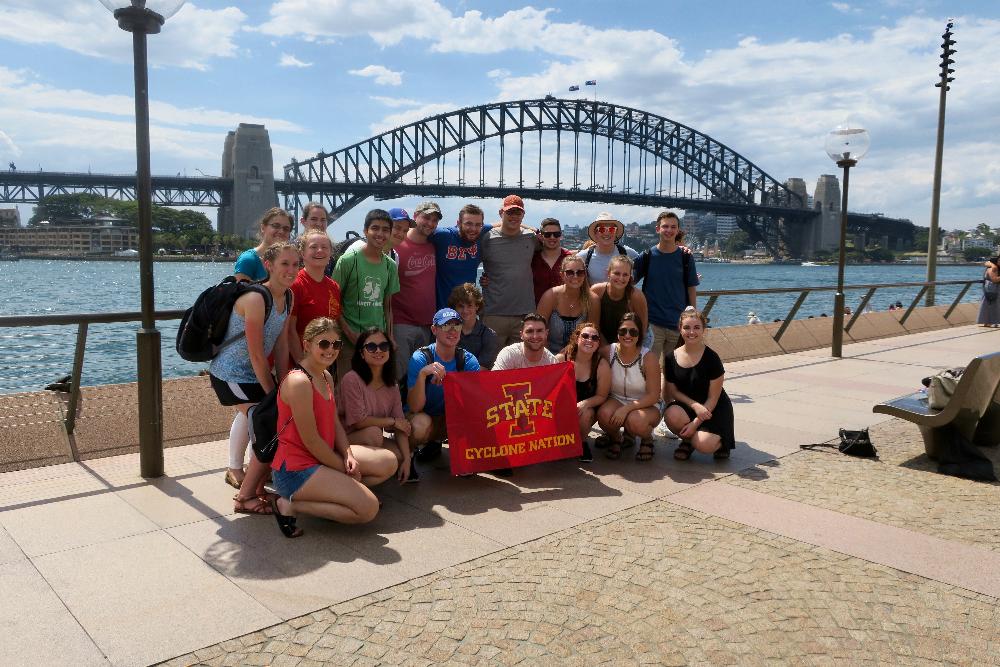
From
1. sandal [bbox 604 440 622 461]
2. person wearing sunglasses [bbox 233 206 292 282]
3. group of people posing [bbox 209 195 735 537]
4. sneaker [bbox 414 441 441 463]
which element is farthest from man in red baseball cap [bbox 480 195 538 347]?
person wearing sunglasses [bbox 233 206 292 282]

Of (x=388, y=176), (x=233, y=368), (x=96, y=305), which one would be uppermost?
(x=388, y=176)

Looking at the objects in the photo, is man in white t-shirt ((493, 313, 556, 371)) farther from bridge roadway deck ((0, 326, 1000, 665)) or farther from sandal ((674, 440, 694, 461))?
sandal ((674, 440, 694, 461))

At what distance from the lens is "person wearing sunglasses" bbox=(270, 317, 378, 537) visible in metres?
3.99

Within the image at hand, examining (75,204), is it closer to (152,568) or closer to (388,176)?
(388,176)

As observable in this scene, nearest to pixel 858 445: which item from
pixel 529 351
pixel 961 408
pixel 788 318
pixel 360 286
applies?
pixel 961 408

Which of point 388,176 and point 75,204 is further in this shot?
point 75,204

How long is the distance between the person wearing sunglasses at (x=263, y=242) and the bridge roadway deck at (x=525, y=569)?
1284 millimetres

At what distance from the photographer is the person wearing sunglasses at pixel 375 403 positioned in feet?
15.1

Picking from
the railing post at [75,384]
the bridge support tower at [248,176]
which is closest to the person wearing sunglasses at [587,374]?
the railing post at [75,384]

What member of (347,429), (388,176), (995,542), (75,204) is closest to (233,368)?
(347,429)

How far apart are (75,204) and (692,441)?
116711 millimetres

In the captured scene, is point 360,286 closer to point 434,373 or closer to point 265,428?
point 434,373

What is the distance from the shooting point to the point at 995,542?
4.05m

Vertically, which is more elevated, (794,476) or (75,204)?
(75,204)
